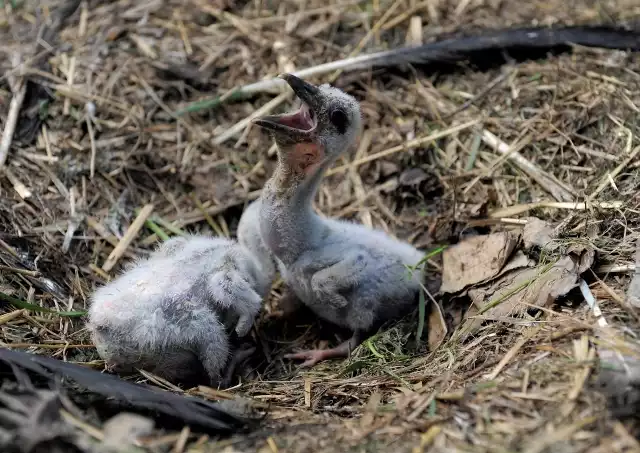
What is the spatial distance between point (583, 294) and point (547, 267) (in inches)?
10.5

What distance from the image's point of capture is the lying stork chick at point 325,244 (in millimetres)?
3281

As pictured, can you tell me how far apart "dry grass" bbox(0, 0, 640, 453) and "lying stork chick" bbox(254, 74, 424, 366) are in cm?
19

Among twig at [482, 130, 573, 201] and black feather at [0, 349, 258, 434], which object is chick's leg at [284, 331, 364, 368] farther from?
twig at [482, 130, 573, 201]

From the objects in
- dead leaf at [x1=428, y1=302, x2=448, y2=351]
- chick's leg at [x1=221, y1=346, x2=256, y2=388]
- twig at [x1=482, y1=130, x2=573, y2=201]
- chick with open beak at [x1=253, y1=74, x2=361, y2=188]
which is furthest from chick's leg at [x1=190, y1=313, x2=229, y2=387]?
twig at [x1=482, y1=130, x2=573, y2=201]

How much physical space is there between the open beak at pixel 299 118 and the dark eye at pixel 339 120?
9cm

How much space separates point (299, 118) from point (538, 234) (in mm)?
1353

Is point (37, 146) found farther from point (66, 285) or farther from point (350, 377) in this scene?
point (350, 377)

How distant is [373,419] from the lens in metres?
2.48

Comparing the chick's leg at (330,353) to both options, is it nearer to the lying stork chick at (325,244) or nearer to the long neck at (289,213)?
the lying stork chick at (325,244)

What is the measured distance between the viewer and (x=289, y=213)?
3393 millimetres

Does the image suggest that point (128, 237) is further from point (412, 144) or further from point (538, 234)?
point (538, 234)

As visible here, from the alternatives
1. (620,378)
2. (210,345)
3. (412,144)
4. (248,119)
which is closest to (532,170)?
(412,144)

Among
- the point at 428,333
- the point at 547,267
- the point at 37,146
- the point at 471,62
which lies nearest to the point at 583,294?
the point at 547,267

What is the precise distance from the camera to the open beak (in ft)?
10.3
